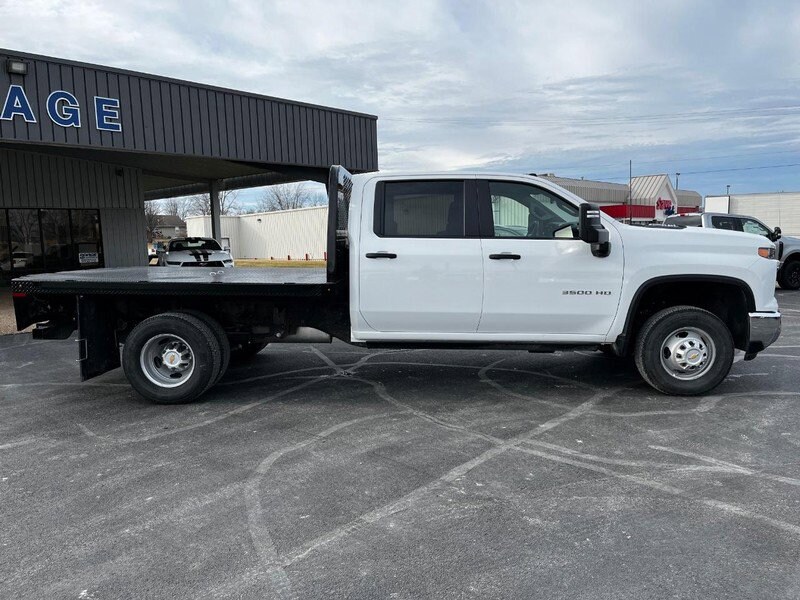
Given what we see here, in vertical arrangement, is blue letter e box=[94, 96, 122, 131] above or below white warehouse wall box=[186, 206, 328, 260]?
above

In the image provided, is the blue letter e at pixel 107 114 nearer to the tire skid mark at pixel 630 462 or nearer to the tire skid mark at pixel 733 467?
the tire skid mark at pixel 630 462

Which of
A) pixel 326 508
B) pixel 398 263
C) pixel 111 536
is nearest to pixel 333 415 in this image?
pixel 398 263

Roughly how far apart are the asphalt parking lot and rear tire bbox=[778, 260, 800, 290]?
11581 mm

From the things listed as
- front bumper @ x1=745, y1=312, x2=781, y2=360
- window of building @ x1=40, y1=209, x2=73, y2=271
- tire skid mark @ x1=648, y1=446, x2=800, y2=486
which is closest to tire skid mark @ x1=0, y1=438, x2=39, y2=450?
tire skid mark @ x1=648, y1=446, x2=800, y2=486

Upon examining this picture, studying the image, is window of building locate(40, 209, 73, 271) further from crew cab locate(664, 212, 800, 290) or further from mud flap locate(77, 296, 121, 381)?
crew cab locate(664, 212, 800, 290)

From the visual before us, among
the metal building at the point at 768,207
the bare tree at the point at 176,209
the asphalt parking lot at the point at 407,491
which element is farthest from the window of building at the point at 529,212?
the bare tree at the point at 176,209

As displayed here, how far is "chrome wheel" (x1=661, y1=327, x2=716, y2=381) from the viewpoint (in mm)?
5660

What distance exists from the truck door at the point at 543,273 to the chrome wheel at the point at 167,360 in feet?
9.58

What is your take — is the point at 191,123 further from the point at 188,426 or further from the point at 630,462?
the point at 630,462

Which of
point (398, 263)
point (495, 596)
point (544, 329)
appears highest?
point (398, 263)

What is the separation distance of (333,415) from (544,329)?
2.13 meters

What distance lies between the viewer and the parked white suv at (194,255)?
54.6 ft

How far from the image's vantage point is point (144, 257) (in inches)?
780

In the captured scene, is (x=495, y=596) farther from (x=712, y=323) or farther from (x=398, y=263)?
(x=712, y=323)
